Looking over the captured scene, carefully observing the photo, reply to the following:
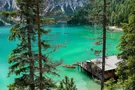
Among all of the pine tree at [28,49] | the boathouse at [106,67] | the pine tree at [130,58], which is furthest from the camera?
the boathouse at [106,67]

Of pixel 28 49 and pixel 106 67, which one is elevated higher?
pixel 28 49

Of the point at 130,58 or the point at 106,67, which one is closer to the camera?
the point at 130,58

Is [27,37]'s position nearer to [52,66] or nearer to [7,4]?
[52,66]

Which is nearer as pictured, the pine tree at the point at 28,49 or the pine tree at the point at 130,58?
the pine tree at the point at 28,49

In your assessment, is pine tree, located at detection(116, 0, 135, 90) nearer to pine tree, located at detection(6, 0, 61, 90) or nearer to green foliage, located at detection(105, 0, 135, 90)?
green foliage, located at detection(105, 0, 135, 90)

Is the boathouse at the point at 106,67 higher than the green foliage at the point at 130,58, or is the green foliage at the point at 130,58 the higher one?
the green foliage at the point at 130,58

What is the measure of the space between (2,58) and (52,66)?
36.1m

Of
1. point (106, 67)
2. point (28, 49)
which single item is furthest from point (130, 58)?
point (106, 67)

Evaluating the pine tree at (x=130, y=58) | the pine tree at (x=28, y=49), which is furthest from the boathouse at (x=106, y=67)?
the pine tree at (x=28, y=49)

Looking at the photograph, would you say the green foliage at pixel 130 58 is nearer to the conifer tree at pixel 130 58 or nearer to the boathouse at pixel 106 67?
the conifer tree at pixel 130 58

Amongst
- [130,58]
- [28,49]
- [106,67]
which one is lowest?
[106,67]

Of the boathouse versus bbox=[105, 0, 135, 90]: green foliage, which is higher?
bbox=[105, 0, 135, 90]: green foliage

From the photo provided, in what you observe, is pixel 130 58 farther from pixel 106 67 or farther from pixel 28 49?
pixel 106 67

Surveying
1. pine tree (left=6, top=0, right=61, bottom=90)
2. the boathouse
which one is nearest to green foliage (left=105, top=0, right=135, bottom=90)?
pine tree (left=6, top=0, right=61, bottom=90)
